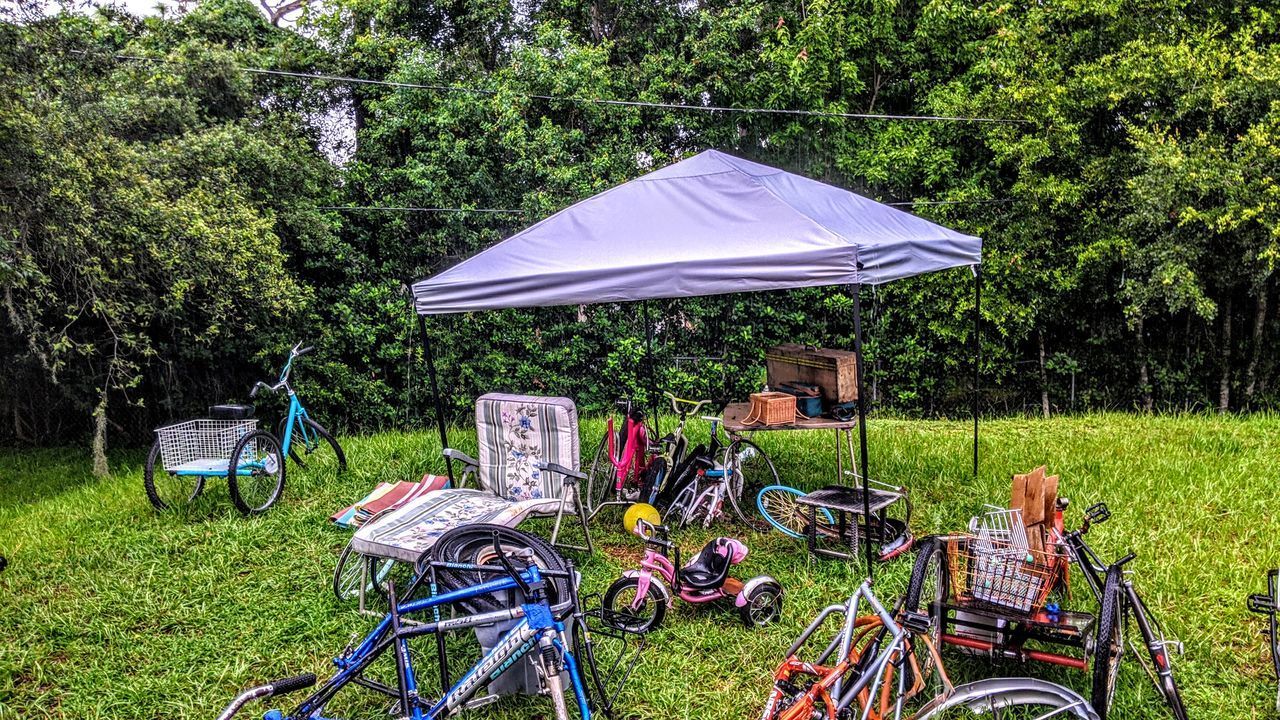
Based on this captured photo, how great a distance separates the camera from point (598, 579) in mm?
4047

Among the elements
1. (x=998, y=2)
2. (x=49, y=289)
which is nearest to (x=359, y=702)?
(x=49, y=289)

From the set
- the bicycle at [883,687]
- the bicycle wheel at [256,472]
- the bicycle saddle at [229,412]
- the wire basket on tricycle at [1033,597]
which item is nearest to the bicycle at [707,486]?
the wire basket on tricycle at [1033,597]

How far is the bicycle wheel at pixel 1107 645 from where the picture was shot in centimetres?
238

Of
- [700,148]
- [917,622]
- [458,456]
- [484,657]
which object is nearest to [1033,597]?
[917,622]

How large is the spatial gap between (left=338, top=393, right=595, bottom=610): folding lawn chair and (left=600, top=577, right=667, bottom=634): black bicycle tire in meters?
0.47

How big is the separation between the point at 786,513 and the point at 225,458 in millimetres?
3838

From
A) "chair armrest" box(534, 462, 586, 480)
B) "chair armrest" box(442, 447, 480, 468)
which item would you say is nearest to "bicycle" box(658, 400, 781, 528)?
"chair armrest" box(534, 462, 586, 480)

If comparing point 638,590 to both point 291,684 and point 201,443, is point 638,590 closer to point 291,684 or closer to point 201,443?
point 291,684

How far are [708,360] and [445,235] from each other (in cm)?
363

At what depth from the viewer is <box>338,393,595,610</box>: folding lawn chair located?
375cm

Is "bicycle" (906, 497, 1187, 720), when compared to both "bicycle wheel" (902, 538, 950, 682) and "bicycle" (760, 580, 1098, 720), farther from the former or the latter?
"bicycle" (760, 580, 1098, 720)

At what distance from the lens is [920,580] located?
2.79m

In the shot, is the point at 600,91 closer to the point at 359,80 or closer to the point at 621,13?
the point at 621,13

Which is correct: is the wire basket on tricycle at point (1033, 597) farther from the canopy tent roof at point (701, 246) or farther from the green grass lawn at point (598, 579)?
the canopy tent roof at point (701, 246)
